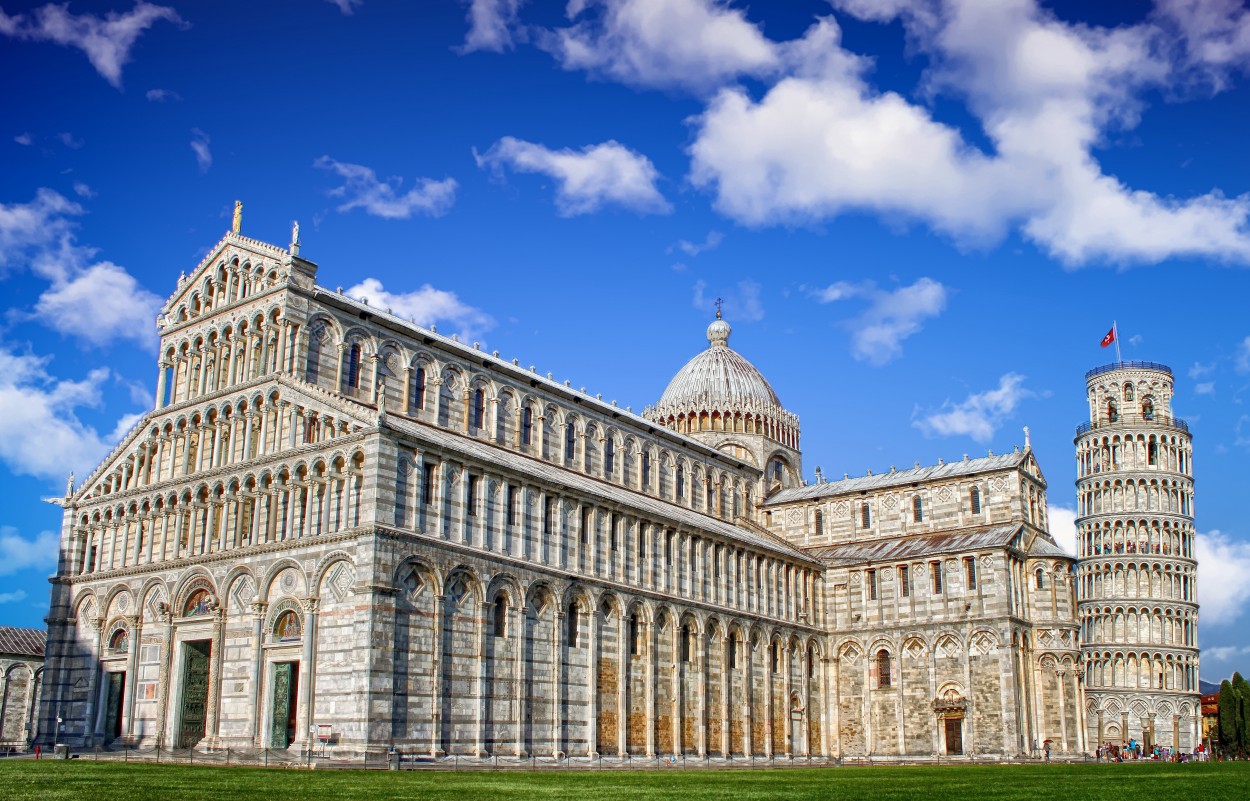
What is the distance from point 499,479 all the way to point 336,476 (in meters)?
7.32

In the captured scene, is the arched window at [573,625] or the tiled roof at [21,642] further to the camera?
the tiled roof at [21,642]

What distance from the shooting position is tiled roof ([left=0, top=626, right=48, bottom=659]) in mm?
71812

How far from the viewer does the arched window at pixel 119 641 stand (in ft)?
170

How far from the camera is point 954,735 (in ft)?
213

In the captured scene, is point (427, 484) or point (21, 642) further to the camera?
point (21, 642)

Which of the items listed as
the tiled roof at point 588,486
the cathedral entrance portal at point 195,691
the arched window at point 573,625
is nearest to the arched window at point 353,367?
the tiled roof at point 588,486

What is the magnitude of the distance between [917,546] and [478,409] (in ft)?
93.3

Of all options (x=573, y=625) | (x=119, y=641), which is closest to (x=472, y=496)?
(x=573, y=625)

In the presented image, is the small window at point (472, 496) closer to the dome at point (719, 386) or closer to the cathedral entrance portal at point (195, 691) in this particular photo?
the cathedral entrance portal at point (195, 691)

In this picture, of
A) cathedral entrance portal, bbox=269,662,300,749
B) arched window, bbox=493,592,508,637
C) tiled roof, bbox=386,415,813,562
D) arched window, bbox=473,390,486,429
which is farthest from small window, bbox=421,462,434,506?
arched window, bbox=473,390,486,429

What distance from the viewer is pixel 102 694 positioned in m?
51.8

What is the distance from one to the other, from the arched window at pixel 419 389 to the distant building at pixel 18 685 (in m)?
33.6

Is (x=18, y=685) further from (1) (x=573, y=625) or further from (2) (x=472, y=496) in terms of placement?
(2) (x=472, y=496)

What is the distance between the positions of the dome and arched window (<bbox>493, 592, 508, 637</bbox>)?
124 feet
